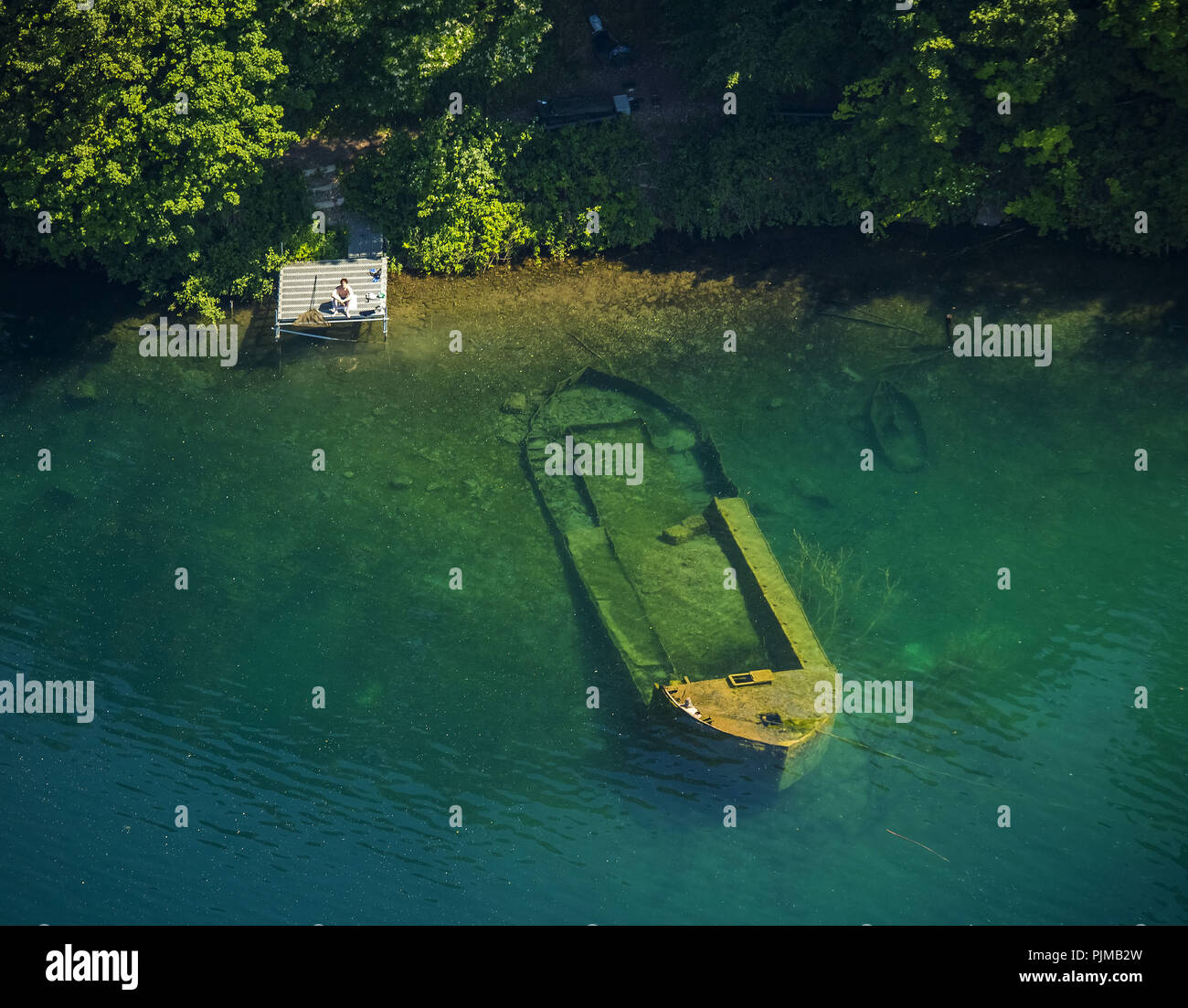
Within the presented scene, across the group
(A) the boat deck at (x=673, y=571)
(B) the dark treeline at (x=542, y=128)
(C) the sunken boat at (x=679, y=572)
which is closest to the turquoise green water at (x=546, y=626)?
(C) the sunken boat at (x=679, y=572)

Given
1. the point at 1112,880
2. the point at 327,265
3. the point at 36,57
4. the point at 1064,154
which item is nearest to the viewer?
the point at 1112,880

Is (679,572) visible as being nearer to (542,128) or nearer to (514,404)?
(514,404)

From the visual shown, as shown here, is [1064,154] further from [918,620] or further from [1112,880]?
[1112,880]

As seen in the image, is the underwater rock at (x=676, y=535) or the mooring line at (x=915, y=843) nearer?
the mooring line at (x=915, y=843)

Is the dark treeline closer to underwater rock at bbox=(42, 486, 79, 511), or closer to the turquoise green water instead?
the turquoise green water

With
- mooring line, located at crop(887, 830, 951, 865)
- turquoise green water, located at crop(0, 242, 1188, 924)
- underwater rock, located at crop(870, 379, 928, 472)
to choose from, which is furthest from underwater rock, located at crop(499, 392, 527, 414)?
→ mooring line, located at crop(887, 830, 951, 865)

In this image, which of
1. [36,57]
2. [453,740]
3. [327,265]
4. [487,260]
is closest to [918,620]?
[453,740]

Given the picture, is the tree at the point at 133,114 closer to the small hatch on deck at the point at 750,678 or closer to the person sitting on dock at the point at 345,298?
the person sitting on dock at the point at 345,298
